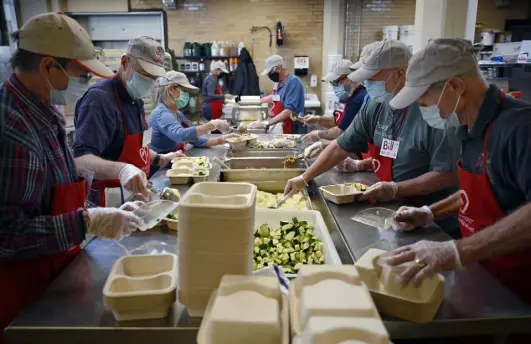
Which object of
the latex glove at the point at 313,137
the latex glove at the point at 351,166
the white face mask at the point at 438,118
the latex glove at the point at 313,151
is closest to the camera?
the white face mask at the point at 438,118

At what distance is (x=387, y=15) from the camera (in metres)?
9.51

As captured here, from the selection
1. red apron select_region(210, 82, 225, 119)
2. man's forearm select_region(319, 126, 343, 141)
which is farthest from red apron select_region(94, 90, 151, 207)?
red apron select_region(210, 82, 225, 119)

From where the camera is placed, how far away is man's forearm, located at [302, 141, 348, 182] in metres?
2.84

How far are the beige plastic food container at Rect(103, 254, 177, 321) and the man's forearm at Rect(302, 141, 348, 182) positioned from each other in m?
1.52

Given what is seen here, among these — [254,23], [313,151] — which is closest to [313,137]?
[313,151]

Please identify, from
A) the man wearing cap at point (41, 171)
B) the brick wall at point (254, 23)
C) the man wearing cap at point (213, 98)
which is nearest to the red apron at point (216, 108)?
the man wearing cap at point (213, 98)

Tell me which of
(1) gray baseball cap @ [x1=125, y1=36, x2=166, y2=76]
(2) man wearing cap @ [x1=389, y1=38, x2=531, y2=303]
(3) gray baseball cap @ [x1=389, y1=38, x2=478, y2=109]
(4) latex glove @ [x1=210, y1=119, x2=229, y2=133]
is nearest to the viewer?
(2) man wearing cap @ [x1=389, y1=38, x2=531, y2=303]

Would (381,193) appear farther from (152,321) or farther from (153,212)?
(152,321)

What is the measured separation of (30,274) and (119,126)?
1.26m

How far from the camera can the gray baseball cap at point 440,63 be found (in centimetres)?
167

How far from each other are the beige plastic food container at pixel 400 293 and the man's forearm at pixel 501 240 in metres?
0.19

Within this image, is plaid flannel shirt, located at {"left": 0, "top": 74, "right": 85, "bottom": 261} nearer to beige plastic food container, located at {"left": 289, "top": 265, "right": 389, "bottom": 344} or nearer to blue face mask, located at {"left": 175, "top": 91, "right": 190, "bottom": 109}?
beige plastic food container, located at {"left": 289, "top": 265, "right": 389, "bottom": 344}

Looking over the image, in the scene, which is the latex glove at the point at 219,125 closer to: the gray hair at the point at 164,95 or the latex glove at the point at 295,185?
the gray hair at the point at 164,95

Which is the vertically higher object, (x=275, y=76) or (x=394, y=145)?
(x=275, y=76)
